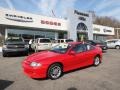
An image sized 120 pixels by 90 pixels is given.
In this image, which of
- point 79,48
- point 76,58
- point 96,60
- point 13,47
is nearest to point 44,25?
point 13,47

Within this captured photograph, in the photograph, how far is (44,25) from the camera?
26219 mm

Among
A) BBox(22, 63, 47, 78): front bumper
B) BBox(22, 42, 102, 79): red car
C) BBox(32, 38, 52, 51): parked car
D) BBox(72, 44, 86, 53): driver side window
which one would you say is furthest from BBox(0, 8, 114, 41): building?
BBox(22, 63, 47, 78): front bumper

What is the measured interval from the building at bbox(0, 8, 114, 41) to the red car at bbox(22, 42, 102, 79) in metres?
15.1

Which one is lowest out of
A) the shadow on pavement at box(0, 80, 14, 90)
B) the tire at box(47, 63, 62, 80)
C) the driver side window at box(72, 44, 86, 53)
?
the shadow on pavement at box(0, 80, 14, 90)

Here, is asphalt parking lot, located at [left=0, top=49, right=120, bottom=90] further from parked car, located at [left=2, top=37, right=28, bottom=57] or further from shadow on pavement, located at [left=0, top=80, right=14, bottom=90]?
parked car, located at [left=2, top=37, right=28, bottom=57]

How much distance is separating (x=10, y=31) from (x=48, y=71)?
17.6m

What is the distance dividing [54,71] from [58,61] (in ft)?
1.58

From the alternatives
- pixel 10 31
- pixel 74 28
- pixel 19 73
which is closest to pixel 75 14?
pixel 74 28

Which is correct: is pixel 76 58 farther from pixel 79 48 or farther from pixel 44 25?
pixel 44 25

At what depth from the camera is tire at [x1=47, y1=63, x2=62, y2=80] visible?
733 centimetres

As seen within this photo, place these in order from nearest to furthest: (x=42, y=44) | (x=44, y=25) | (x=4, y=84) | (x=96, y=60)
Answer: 1. (x=4, y=84)
2. (x=96, y=60)
3. (x=42, y=44)
4. (x=44, y=25)

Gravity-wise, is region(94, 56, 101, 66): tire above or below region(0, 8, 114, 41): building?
below

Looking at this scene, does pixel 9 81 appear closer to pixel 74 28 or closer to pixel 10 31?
pixel 10 31

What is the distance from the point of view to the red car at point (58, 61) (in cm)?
712
